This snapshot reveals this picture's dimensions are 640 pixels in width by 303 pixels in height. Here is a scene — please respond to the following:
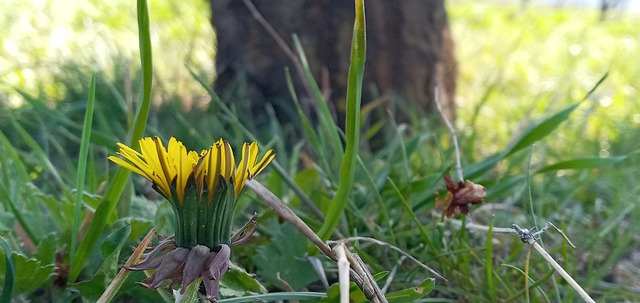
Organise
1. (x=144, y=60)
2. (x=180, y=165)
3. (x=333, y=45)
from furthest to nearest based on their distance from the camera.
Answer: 1. (x=333, y=45)
2. (x=144, y=60)
3. (x=180, y=165)

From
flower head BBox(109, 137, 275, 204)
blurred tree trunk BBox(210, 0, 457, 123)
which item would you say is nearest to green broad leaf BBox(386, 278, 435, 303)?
flower head BBox(109, 137, 275, 204)

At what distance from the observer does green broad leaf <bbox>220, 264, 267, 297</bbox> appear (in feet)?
2.73

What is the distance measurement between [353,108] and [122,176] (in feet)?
1.06

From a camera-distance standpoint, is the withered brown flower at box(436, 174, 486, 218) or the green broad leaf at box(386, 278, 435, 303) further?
the withered brown flower at box(436, 174, 486, 218)

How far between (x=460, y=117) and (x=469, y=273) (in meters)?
1.57

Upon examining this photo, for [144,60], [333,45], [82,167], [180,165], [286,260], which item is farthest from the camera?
[333,45]

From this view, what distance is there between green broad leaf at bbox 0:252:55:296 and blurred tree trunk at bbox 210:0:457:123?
4.06 feet

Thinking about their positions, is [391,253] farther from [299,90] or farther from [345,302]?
[299,90]

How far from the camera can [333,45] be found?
2.03 meters

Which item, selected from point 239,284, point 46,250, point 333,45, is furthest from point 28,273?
point 333,45

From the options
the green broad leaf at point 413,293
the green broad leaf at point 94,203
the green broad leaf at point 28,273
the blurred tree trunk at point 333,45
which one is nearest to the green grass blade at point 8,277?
the green broad leaf at point 28,273

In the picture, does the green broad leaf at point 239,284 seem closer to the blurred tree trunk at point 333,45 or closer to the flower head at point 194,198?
the flower head at point 194,198

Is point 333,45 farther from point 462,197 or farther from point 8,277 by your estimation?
point 8,277

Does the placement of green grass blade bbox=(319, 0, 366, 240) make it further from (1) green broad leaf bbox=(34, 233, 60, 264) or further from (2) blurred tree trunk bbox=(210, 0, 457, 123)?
(2) blurred tree trunk bbox=(210, 0, 457, 123)
